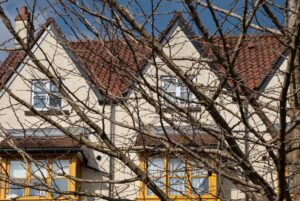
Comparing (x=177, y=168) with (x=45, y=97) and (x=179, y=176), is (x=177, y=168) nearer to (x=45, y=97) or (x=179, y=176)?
(x=179, y=176)

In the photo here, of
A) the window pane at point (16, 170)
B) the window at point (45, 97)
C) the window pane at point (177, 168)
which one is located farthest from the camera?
the window pane at point (16, 170)

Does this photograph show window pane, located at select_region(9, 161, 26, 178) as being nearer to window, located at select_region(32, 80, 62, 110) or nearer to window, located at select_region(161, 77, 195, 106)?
window, located at select_region(32, 80, 62, 110)

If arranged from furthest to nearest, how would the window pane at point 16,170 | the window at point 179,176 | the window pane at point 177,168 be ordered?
the window pane at point 16,170 → the window pane at point 177,168 → the window at point 179,176

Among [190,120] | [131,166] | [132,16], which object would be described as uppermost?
[132,16]

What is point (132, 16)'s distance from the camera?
8.92 metres

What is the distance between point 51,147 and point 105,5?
9310 mm

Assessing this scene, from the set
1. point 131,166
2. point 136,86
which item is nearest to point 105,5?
point 136,86

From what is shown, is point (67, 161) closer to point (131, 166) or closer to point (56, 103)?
point (56, 103)

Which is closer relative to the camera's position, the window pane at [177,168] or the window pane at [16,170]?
the window pane at [177,168]

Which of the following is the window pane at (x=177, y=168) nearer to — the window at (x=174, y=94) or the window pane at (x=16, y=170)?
the window at (x=174, y=94)

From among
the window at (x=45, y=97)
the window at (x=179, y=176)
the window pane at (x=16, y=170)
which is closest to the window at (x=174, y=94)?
the window at (x=179, y=176)

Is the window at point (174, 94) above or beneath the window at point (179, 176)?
above

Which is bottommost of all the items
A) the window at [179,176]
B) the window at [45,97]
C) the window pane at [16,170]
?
the window at [179,176]

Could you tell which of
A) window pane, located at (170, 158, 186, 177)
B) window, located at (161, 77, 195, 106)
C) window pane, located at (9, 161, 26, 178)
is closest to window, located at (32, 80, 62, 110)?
window, located at (161, 77, 195, 106)
